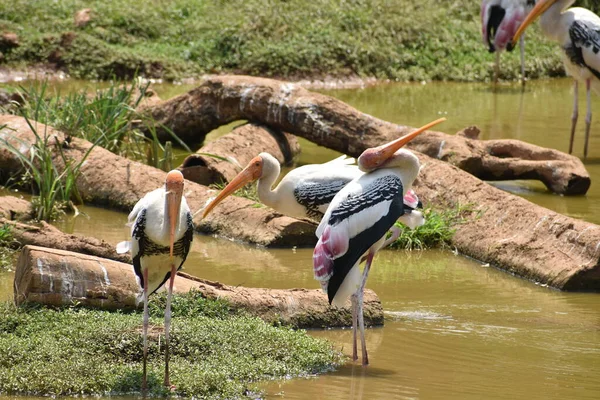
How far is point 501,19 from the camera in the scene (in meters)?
15.3

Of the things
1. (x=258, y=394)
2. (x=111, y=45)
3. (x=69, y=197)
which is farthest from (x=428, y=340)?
(x=111, y=45)

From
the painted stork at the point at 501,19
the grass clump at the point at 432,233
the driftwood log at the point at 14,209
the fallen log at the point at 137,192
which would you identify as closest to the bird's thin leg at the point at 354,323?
the fallen log at the point at 137,192

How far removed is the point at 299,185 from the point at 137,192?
2.21m

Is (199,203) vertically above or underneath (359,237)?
underneath

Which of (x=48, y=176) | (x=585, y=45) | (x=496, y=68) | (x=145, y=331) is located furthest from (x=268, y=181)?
(x=496, y=68)

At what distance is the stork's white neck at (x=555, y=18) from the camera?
11.7 meters

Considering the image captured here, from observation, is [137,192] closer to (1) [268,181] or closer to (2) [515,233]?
(1) [268,181]

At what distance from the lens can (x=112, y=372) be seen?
5.29 metres

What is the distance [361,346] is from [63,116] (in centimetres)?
469

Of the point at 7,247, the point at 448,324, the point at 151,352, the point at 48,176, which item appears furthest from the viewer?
the point at 48,176

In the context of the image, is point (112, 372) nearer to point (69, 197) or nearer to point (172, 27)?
point (69, 197)

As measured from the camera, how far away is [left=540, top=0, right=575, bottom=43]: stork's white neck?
11.7m

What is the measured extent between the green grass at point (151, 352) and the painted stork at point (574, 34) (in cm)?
666

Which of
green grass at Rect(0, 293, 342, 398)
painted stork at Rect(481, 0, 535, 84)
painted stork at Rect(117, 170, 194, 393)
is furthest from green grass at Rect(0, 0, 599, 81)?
painted stork at Rect(117, 170, 194, 393)
